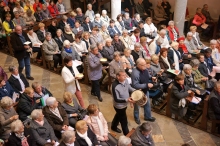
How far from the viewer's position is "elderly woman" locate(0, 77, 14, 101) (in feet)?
18.7

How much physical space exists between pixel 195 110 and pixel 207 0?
662 centimetres

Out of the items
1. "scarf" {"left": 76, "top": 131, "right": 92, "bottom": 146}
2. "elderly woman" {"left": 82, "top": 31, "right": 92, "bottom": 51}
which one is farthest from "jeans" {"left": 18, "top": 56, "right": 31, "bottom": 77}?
"scarf" {"left": 76, "top": 131, "right": 92, "bottom": 146}

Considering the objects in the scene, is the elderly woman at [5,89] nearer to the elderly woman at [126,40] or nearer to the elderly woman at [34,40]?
the elderly woman at [34,40]

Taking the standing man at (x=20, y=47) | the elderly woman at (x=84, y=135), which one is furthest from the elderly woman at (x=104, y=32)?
the elderly woman at (x=84, y=135)

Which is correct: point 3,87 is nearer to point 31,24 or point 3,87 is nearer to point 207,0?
point 31,24

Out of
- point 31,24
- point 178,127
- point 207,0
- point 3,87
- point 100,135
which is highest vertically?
point 207,0

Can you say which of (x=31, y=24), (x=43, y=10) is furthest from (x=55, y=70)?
(x=43, y=10)

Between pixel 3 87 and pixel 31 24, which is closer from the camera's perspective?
pixel 3 87

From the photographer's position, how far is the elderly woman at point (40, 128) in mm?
4590

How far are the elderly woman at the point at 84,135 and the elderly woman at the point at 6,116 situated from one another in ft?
4.11

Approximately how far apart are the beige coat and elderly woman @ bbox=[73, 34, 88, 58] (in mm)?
613

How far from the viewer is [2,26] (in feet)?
30.3

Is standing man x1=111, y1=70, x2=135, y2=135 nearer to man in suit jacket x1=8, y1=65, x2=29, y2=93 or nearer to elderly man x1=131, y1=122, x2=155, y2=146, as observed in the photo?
elderly man x1=131, y1=122, x2=155, y2=146

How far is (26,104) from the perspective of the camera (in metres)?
5.28
